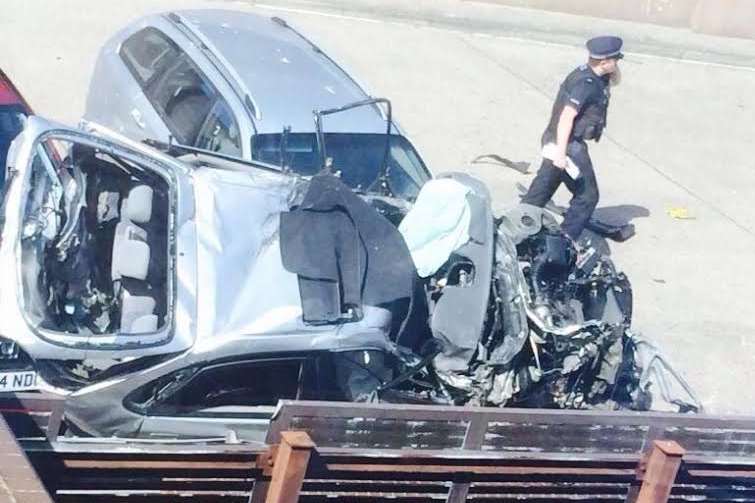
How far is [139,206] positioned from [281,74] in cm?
227

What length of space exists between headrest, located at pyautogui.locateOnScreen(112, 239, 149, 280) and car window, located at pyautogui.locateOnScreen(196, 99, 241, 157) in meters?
1.77

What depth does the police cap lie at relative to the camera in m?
9.40

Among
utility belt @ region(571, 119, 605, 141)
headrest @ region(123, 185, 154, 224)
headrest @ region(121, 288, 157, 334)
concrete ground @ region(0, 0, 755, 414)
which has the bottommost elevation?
concrete ground @ region(0, 0, 755, 414)

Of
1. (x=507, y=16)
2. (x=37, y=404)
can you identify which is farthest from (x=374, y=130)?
(x=507, y=16)

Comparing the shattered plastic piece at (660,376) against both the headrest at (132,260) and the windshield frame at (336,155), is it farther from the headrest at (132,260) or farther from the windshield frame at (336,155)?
A: the headrest at (132,260)

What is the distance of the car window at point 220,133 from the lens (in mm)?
8258

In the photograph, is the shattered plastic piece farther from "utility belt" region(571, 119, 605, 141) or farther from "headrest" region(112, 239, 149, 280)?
"headrest" region(112, 239, 149, 280)

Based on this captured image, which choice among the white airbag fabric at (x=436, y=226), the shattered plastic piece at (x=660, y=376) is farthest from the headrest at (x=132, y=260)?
the shattered plastic piece at (x=660, y=376)

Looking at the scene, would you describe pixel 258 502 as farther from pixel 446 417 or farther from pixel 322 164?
pixel 322 164

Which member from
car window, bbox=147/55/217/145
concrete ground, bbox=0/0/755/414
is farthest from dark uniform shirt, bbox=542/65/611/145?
car window, bbox=147/55/217/145

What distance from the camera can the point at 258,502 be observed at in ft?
18.1

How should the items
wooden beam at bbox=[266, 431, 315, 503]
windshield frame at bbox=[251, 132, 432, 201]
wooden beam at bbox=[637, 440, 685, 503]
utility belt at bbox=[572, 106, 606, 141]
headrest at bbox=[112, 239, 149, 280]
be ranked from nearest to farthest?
wooden beam at bbox=[266, 431, 315, 503] → wooden beam at bbox=[637, 440, 685, 503] → headrest at bbox=[112, 239, 149, 280] → windshield frame at bbox=[251, 132, 432, 201] → utility belt at bbox=[572, 106, 606, 141]

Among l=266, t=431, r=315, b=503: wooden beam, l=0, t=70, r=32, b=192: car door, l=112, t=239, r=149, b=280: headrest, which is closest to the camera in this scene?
l=266, t=431, r=315, b=503: wooden beam

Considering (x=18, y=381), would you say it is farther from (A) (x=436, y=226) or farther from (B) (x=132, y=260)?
(A) (x=436, y=226)
